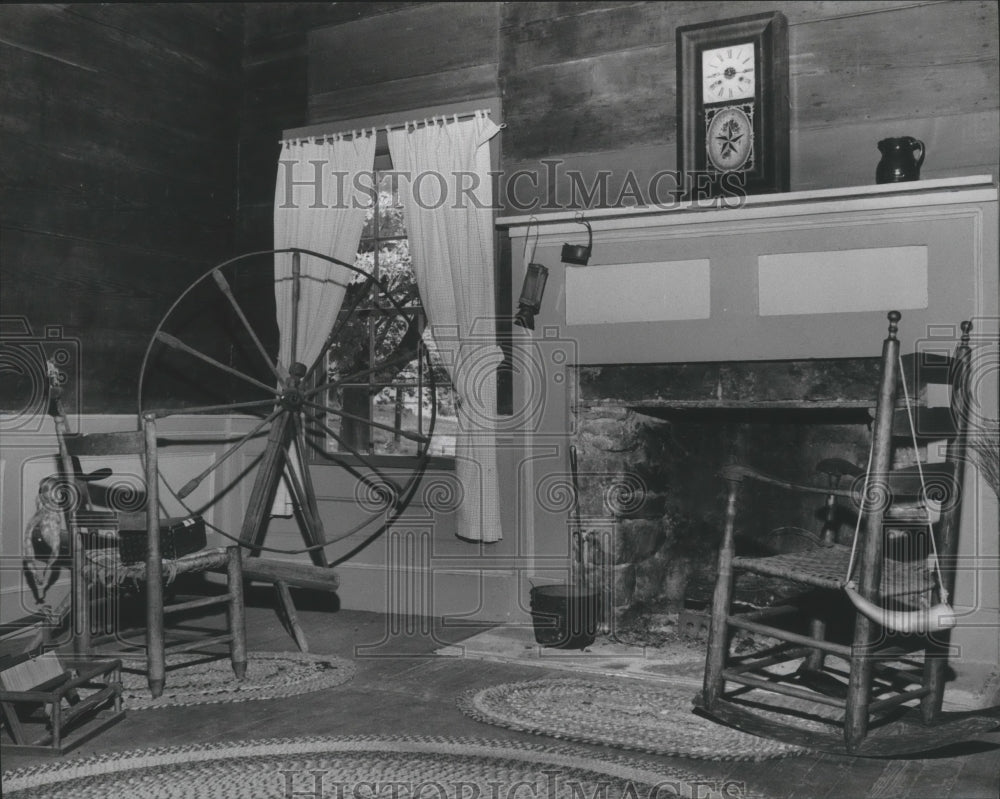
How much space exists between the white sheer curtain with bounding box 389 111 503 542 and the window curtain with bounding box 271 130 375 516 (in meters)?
0.33

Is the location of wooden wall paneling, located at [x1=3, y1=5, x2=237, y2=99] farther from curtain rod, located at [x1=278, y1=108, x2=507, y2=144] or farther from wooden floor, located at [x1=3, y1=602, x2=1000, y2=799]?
wooden floor, located at [x1=3, y1=602, x2=1000, y2=799]

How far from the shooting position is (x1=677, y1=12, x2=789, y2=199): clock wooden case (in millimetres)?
3906

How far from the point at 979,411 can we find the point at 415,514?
2.38 metres

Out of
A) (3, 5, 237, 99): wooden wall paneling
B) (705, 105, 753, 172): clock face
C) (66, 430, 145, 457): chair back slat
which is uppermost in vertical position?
(3, 5, 237, 99): wooden wall paneling

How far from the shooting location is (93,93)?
4.50 m

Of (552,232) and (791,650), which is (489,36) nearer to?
(552,232)

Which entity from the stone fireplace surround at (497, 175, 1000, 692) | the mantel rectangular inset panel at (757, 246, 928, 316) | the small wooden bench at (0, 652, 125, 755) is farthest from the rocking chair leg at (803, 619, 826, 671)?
the small wooden bench at (0, 652, 125, 755)

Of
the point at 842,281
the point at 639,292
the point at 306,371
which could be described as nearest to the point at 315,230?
the point at 306,371

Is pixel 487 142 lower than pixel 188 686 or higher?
higher

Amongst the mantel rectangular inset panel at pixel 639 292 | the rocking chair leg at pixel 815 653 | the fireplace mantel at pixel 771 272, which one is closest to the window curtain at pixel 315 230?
the fireplace mantel at pixel 771 272

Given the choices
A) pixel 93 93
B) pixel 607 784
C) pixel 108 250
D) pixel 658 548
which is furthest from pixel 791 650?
pixel 93 93

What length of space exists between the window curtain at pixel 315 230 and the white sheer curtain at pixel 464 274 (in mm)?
333

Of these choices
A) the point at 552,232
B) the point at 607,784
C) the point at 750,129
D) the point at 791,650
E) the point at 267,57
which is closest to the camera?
the point at 607,784

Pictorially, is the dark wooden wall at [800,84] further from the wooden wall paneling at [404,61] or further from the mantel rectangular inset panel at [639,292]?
the mantel rectangular inset panel at [639,292]
